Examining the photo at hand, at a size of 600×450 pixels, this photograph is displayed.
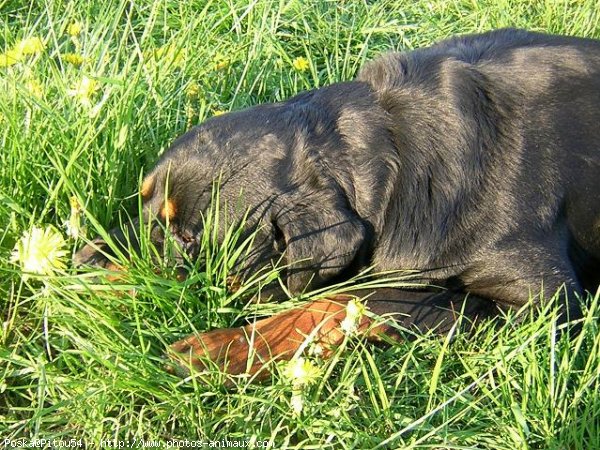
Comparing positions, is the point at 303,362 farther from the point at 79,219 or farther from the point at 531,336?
the point at 79,219

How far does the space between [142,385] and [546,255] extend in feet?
4.45

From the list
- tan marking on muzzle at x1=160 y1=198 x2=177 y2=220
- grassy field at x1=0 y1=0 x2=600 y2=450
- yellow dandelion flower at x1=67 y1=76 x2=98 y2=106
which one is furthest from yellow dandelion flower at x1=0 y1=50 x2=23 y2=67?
tan marking on muzzle at x1=160 y1=198 x2=177 y2=220

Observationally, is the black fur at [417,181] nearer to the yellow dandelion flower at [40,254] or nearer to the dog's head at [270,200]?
the dog's head at [270,200]

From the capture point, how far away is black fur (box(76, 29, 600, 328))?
2641 millimetres

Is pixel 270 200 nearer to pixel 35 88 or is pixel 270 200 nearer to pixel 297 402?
pixel 297 402

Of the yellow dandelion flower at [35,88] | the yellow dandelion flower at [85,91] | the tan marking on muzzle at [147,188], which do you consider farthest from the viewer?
the yellow dandelion flower at [35,88]

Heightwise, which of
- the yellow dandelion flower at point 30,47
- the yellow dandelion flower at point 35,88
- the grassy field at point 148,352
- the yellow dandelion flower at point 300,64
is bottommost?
the grassy field at point 148,352

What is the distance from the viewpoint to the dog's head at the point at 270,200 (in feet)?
8.58

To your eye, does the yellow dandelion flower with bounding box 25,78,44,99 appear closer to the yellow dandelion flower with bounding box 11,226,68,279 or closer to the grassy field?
the grassy field

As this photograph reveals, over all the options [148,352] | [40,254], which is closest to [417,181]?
[148,352]

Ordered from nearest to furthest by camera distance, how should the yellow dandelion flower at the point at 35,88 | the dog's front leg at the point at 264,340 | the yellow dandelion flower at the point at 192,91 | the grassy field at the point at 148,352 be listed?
the grassy field at the point at 148,352
the dog's front leg at the point at 264,340
the yellow dandelion flower at the point at 35,88
the yellow dandelion flower at the point at 192,91

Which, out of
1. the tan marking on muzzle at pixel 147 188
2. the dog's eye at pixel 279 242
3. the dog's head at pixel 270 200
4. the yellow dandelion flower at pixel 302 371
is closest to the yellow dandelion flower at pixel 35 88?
the tan marking on muzzle at pixel 147 188

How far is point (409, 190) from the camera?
270cm

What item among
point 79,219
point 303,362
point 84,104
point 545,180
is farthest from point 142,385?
point 545,180
